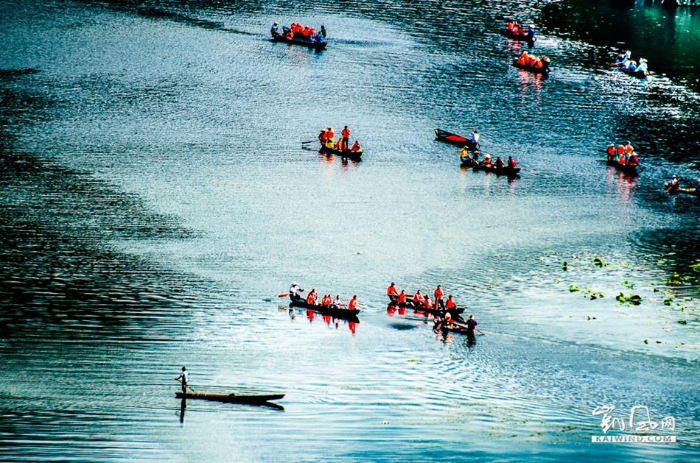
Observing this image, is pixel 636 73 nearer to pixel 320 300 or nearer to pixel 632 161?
pixel 632 161

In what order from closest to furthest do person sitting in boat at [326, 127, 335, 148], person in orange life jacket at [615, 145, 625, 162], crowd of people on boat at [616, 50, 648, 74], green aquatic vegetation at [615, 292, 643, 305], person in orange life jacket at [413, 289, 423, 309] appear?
1. person in orange life jacket at [413, 289, 423, 309]
2. green aquatic vegetation at [615, 292, 643, 305]
3. person sitting in boat at [326, 127, 335, 148]
4. person in orange life jacket at [615, 145, 625, 162]
5. crowd of people on boat at [616, 50, 648, 74]

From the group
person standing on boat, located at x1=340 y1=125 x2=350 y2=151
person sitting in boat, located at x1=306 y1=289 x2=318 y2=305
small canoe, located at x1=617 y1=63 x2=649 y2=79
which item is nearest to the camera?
person sitting in boat, located at x1=306 y1=289 x2=318 y2=305

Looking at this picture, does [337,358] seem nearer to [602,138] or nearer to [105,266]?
[105,266]

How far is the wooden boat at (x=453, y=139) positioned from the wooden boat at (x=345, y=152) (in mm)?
8531

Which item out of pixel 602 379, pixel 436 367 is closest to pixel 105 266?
pixel 436 367

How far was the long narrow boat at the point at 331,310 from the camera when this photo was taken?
5675 centimetres

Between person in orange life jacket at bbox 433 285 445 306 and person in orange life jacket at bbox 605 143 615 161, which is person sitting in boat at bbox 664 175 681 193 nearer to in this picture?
person in orange life jacket at bbox 605 143 615 161

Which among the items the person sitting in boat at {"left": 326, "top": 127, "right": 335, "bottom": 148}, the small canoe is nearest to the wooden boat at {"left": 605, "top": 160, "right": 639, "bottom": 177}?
the person sitting in boat at {"left": 326, "top": 127, "right": 335, "bottom": 148}

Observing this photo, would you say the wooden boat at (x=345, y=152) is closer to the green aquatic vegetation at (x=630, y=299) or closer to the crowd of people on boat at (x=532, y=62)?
the green aquatic vegetation at (x=630, y=299)

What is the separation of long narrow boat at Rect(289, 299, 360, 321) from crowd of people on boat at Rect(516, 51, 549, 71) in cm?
6120

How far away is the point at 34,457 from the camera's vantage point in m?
43.0

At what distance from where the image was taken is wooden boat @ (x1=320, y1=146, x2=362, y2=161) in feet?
276

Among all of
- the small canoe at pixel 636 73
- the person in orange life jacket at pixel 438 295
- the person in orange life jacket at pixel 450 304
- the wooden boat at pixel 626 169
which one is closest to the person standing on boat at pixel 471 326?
the person in orange life jacket at pixel 450 304

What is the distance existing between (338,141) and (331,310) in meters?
30.6
